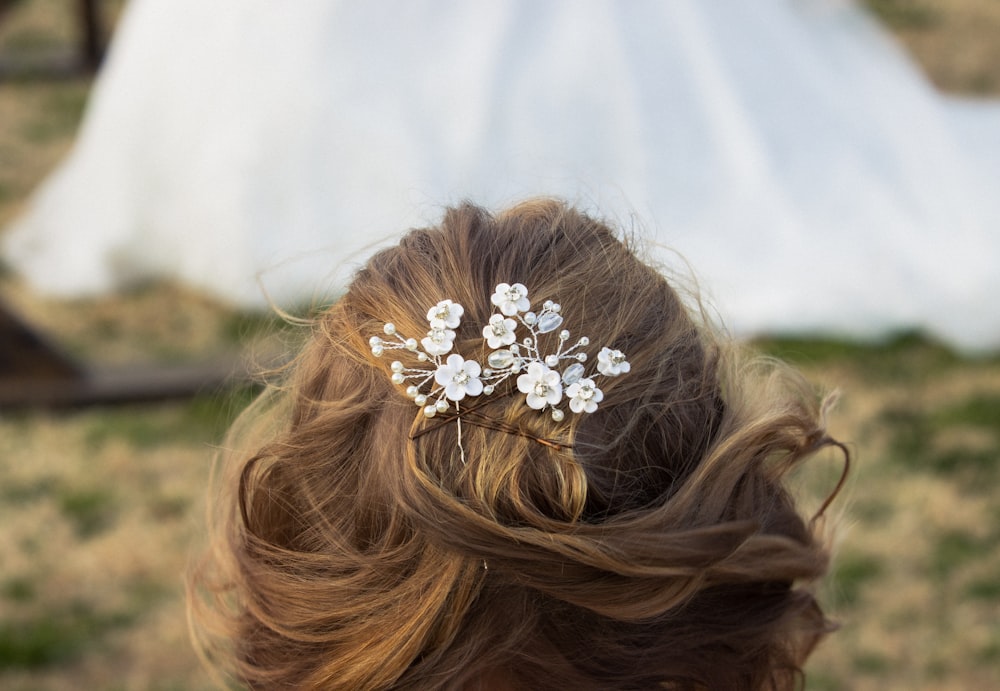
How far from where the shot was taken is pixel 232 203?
4.22 m

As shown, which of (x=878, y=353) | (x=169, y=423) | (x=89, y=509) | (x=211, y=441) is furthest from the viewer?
(x=878, y=353)

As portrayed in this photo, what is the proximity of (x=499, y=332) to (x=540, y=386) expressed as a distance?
68mm

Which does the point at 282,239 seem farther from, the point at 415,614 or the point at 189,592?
the point at 415,614

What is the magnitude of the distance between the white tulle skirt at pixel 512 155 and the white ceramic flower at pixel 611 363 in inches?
113

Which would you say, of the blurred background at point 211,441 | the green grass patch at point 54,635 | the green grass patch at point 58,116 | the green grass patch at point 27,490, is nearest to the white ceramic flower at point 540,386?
the blurred background at point 211,441

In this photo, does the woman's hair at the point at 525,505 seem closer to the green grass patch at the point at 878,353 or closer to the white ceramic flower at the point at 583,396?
the white ceramic flower at the point at 583,396

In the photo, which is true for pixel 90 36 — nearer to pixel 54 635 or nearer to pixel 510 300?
pixel 54 635

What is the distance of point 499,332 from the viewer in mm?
1064

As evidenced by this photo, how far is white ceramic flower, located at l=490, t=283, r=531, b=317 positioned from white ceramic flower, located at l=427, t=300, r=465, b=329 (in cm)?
4

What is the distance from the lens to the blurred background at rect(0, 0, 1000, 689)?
107 inches

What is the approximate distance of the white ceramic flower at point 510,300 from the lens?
3.52 feet

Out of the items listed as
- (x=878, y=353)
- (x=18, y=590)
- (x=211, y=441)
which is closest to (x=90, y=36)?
(x=211, y=441)

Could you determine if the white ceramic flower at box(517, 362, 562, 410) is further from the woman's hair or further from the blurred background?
the blurred background

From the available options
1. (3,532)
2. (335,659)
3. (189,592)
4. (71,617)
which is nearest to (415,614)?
(335,659)
